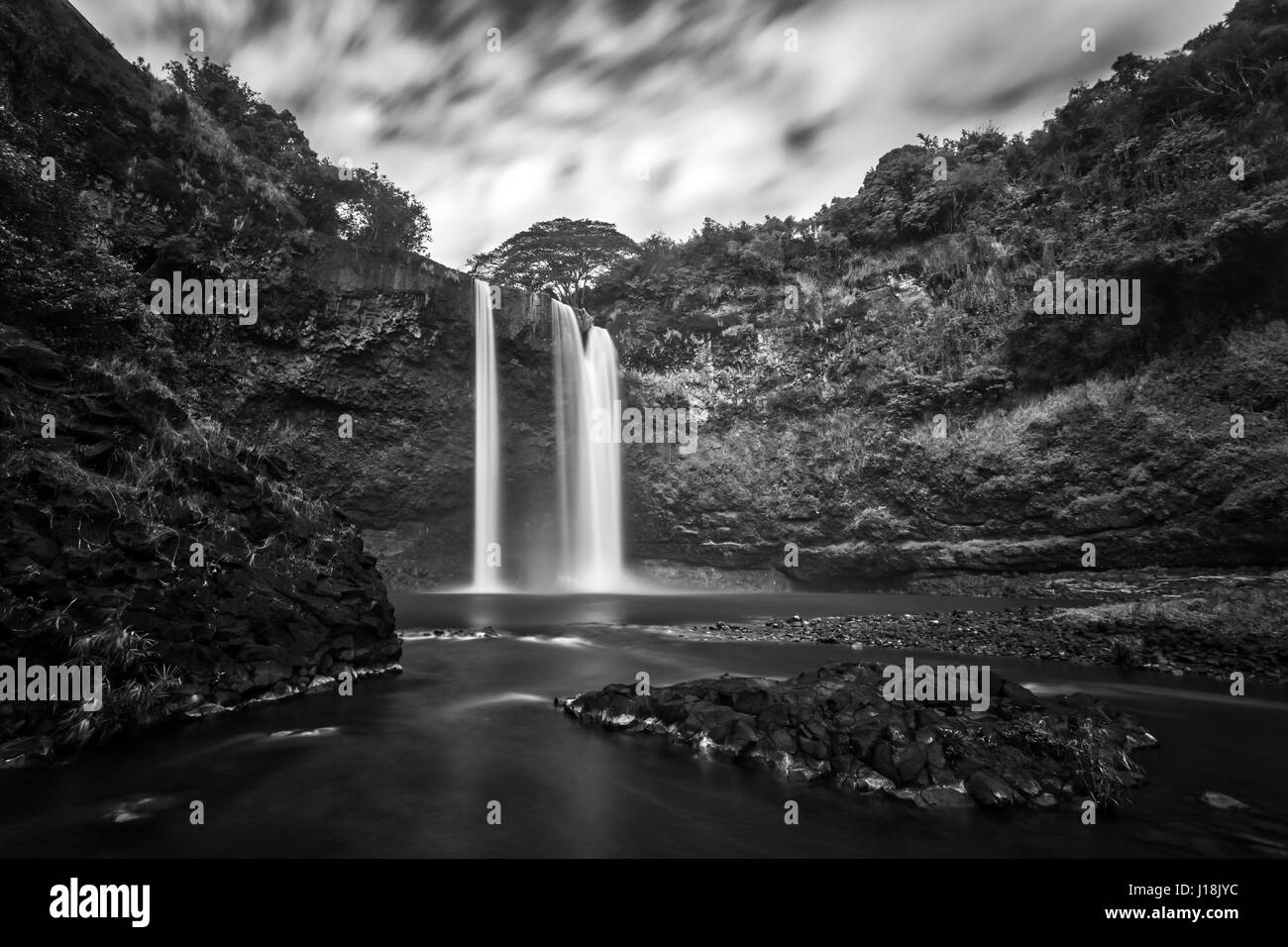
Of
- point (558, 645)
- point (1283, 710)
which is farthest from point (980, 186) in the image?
point (558, 645)

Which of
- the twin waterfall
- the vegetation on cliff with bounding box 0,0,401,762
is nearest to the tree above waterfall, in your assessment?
the twin waterfall

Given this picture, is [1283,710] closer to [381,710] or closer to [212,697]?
[381,710]

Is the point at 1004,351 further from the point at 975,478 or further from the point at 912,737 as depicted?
the point at 912,737

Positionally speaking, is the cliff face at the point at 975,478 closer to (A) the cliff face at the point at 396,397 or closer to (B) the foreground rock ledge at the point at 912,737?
(A) the cliff face at the point at 396,397

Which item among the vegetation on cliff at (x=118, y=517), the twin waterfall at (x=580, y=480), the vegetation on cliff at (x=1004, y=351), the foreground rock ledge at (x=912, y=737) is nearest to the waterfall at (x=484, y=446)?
the twin waterfall at (x=580, y=480)

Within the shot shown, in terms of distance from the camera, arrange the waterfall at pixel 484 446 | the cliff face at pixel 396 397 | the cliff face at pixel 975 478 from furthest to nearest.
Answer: the waterfall at pixel 484 446, the cliff face at pixel 396 397, the cliff face at pixel 975 478

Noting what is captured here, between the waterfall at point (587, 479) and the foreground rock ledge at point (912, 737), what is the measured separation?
22.3 metres

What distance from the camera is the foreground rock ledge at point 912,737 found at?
534 centimetres

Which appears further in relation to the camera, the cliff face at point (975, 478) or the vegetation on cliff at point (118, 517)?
the cliff face at point (975, 478)

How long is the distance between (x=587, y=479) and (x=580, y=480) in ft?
1.18

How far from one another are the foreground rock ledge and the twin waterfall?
22.1 meters

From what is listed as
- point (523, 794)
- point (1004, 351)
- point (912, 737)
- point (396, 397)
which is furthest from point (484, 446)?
point (912, 737)

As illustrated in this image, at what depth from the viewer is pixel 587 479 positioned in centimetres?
3034
